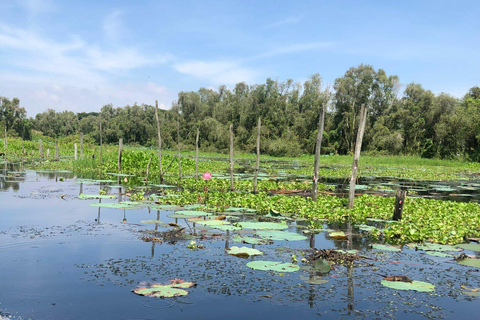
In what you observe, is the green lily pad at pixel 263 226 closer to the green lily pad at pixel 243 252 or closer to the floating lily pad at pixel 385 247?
the green lily pad at pixel 243 252

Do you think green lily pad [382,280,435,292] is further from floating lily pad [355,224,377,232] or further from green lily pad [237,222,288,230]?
floating lily pad [355,224,377,232]

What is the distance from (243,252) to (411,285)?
267 centimetres

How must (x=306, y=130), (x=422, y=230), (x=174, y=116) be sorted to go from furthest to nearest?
(x=174, y=116), (x=306, y=130), (x=422, y=230)

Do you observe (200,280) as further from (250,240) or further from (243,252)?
(250,240)

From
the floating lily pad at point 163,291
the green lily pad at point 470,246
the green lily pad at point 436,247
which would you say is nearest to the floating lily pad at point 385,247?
the green lily pad at point 436,247

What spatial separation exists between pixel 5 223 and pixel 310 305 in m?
7.68

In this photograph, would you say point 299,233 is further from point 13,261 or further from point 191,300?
point 13,261

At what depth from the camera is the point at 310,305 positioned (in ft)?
17.1

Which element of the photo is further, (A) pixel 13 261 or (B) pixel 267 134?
(B) pixel 267 134

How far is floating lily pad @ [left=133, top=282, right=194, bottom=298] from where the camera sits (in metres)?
5.21

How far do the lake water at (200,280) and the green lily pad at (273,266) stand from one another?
0.25ft

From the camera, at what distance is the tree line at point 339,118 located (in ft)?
166

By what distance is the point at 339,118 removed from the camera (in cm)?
5797

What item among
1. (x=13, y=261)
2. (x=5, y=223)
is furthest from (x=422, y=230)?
(x=5, y=223)
